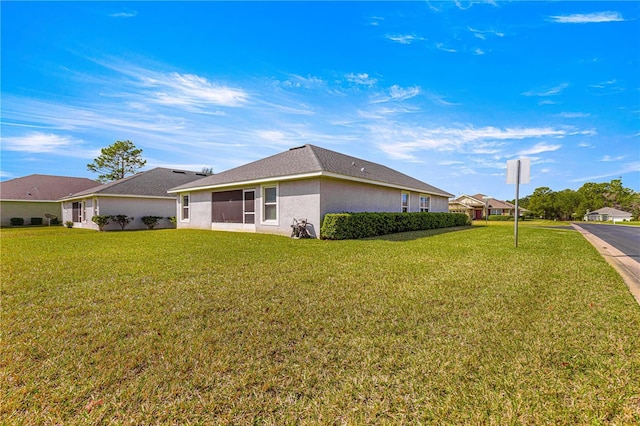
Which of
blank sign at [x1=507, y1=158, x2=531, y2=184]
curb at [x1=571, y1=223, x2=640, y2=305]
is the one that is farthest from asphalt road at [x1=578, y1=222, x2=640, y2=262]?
blank sign at [x1=507, y1=158, x2=531, y2=184]

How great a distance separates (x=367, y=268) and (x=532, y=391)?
4113 mm

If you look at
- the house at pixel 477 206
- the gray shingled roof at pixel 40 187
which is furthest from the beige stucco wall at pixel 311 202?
the house at pixel 477 206

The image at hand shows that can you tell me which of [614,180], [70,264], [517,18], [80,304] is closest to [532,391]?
[80,304]

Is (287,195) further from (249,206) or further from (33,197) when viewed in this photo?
(33,197)

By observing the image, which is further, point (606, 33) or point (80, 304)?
point (606, 33)

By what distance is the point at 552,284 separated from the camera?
495cm

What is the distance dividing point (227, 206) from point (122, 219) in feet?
32.2

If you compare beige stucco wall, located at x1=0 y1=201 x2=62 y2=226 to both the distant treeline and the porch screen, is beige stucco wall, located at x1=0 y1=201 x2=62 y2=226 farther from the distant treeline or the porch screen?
the distant treeline

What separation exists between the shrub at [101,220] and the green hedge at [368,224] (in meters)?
16.2

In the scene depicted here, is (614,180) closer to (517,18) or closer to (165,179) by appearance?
(517,18)

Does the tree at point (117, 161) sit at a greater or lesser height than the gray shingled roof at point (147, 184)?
greater

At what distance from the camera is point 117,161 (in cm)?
3728

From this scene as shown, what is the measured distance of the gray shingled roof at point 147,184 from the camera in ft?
67.2

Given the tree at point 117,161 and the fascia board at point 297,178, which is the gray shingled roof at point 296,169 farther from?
the tree at point 117,161
